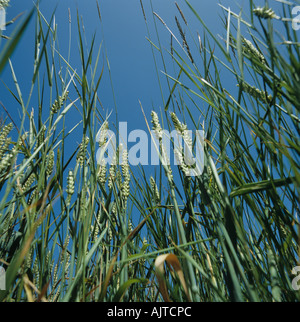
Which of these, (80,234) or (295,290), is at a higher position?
(80,234)

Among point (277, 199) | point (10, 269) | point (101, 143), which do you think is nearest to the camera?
point (10, 269)

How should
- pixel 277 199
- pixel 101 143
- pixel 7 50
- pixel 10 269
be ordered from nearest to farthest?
pixel 7 50 → pixel 10 269 → pixel 277 199 → pixel 101 143

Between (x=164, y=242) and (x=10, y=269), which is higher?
(x=164, y=242)

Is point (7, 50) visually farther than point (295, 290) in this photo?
No

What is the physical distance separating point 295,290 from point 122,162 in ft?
1.82

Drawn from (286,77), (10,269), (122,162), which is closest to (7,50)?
(10,269)

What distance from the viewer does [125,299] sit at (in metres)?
0.65
